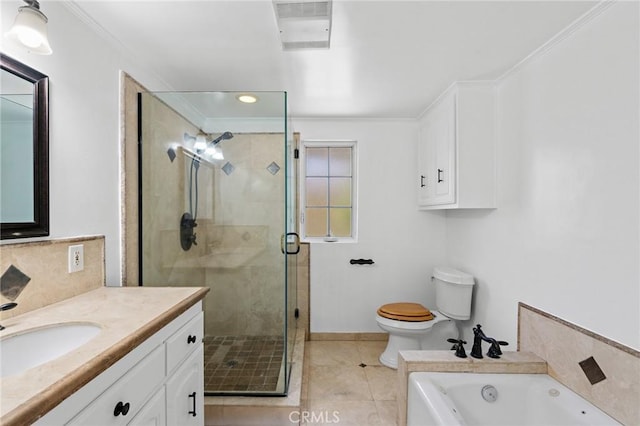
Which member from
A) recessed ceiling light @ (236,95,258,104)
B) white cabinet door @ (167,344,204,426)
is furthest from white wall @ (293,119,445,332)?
white cabinet door @ (167,344,204,426)

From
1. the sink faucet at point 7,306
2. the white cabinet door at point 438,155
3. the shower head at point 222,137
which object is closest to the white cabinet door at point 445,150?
the white cabinet door at point 438,155

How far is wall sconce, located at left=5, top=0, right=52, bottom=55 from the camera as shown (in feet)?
3.35

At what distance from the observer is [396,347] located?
8.70 feet

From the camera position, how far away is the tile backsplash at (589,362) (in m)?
1.26

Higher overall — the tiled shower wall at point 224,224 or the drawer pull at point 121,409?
the tiled shower wall at point 224,224

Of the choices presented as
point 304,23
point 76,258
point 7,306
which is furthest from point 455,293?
point 7,306

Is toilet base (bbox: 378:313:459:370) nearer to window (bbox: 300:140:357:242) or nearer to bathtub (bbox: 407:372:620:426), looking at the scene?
bathtub (bbox: 407:372:620:426)

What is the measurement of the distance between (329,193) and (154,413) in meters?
2.45

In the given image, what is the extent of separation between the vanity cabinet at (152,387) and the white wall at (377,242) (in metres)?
1.77

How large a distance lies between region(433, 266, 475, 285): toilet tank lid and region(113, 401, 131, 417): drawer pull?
2.24 meters

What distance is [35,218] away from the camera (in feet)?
3.94

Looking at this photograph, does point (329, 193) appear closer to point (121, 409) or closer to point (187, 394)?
point (187, 394)

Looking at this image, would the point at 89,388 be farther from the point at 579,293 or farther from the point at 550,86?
the point at 550,86

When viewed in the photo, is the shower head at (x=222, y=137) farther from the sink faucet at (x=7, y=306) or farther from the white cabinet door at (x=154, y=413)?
the white cabinet door at (x=154, y=413)
